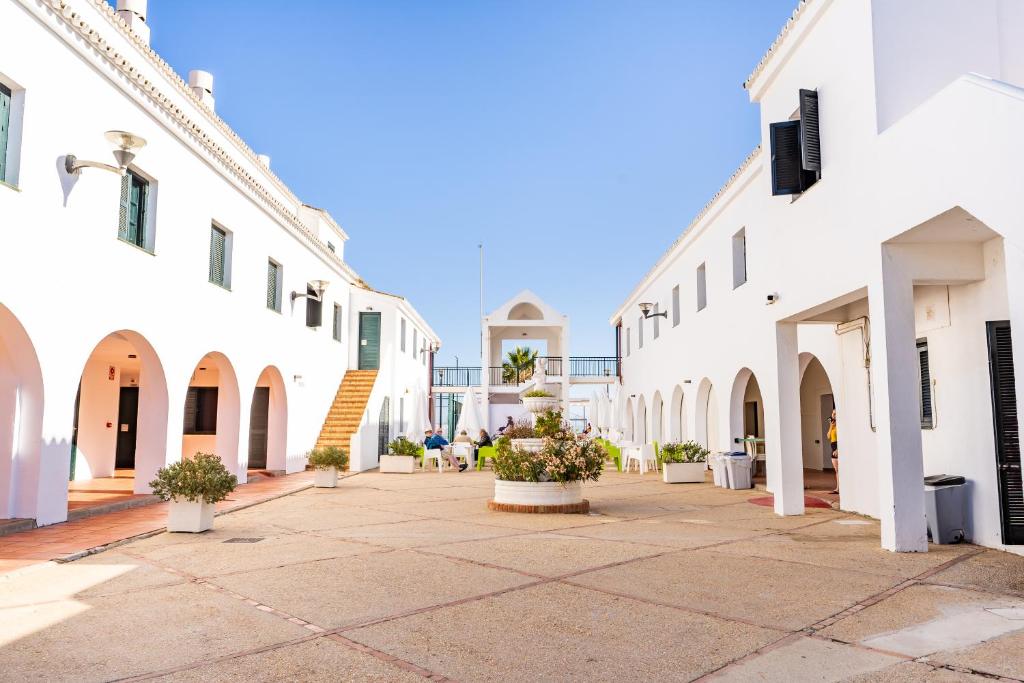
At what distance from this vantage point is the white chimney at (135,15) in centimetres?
1370

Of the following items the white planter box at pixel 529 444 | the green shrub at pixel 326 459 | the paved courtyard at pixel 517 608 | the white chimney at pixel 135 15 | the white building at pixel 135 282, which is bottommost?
the paved courtyard at pixel 517 608

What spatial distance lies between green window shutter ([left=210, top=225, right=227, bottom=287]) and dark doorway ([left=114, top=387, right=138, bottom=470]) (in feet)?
16.9

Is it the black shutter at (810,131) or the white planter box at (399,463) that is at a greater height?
the black shutter at (810,131)

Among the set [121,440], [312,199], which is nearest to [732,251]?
[121,440]

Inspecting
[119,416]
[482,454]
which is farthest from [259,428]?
[482,454]

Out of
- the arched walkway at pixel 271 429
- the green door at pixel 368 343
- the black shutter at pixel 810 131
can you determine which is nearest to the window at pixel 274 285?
the arched walkway at pixel 271 429

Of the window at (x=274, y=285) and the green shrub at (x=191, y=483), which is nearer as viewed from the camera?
the green shrub at (x=191, y=483)

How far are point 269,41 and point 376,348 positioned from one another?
29.4ft

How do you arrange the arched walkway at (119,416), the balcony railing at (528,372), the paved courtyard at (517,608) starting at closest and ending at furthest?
A: 1. the paved courtyard at (517,608)
2. the arched walkway at (119,416)
3. the balcony railing at (528,372)

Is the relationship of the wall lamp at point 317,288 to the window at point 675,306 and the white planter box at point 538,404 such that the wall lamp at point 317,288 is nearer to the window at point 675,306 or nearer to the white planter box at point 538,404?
the white planter box at point 538,404

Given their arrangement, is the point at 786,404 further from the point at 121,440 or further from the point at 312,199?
the point at 312,199

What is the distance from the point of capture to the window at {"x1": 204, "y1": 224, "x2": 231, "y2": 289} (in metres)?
12.9

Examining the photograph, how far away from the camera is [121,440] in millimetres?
16484

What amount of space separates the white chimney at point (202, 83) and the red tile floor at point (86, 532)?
391 inches
